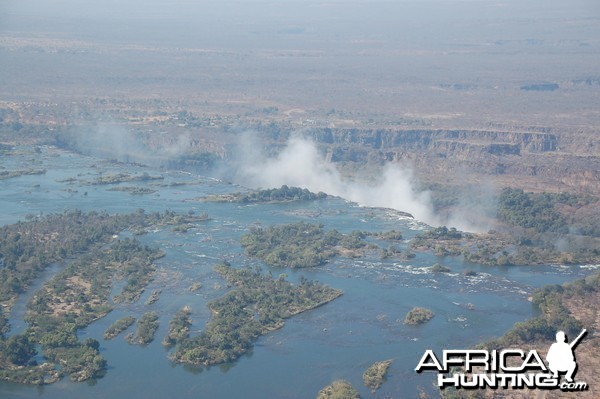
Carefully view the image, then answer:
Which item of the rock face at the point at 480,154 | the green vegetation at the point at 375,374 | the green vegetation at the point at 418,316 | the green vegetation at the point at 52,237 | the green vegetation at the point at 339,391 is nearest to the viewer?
the green vegetation at the point at 339,391

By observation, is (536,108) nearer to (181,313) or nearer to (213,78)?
(213,78)

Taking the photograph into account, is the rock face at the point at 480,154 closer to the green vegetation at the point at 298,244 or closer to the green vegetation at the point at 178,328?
the green vegetation at the point at 298,244

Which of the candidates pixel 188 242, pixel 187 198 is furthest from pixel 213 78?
pixel 188 242

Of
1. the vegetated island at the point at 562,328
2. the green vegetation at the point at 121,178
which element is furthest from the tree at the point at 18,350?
the green vegetation at the point at 121,178

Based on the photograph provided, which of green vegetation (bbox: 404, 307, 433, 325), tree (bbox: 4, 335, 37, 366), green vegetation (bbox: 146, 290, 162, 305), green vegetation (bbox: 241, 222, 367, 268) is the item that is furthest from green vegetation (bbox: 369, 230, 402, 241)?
tree (bbox: 4, 335, 37, 366)

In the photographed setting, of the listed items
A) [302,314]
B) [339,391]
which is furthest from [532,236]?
[339,391]

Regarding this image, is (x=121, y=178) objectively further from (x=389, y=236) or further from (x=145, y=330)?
(x=145, y=330)

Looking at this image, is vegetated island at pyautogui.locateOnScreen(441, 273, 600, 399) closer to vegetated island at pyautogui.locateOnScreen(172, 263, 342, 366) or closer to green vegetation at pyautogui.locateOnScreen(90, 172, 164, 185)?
vegetated island at pyautogui.locateOnScreen(172, 263, 342, 366)
